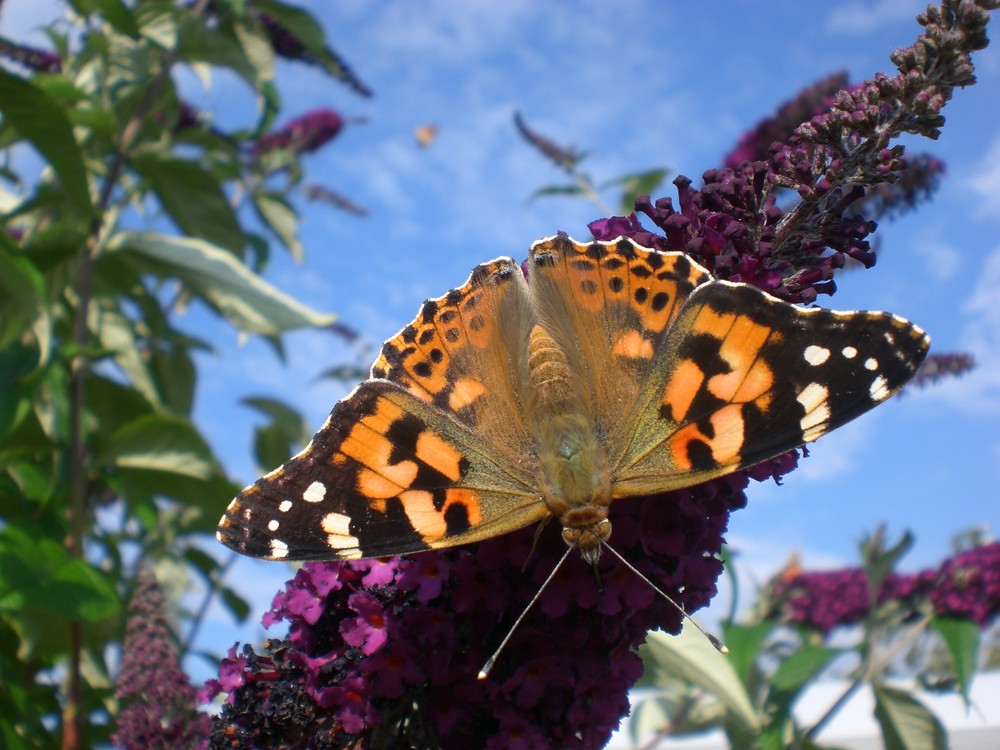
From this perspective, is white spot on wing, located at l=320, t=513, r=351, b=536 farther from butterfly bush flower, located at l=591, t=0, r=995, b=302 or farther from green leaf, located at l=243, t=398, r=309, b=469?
green leaf, located at l=243, t=398, r=309, b=469

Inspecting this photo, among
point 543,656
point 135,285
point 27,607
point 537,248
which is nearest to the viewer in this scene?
point 543,656

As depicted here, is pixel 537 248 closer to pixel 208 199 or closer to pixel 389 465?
pixel 389 465

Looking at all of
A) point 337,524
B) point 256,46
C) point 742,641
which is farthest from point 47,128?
point 742,641

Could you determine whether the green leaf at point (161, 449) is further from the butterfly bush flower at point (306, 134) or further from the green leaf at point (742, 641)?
the butterfly bush flower at point (306, 134)

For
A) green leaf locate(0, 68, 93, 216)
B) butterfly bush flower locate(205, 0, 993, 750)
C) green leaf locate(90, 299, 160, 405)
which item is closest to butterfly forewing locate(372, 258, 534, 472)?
butterfly bush flower locate(205, 0, 993, 750)

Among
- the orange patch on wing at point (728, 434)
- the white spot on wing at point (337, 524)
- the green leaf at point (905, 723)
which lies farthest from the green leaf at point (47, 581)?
the green leaf at point (905, 723)

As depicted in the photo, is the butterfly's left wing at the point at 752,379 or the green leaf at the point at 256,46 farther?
the green leaf at the point at 256,46

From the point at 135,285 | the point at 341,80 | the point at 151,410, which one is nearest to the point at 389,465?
the point at 151,410
